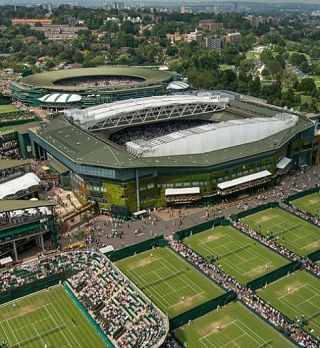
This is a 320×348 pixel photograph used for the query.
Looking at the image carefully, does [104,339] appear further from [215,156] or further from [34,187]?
[215,156]

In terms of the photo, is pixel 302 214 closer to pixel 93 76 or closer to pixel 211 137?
pixel 211 137

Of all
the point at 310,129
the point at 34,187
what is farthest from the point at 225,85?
the point at 34,187

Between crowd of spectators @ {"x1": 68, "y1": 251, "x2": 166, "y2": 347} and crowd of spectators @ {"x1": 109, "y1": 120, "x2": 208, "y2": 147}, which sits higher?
crowd of spectators @ {"x1": 109, "y1": 120, "x2": 208, "y2": 147}

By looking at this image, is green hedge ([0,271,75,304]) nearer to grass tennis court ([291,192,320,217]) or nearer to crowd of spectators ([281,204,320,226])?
crowd of spectators ([281,204,320,226])

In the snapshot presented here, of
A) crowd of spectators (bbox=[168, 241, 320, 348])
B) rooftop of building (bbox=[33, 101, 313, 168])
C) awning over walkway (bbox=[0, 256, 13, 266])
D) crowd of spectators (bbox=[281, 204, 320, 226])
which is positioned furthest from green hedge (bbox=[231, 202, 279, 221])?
awning over walkway (bbox=[0, 256, 13, 266])

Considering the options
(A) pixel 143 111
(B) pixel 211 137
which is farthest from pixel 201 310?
(A) pixel 143 111

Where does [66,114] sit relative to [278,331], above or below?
above
